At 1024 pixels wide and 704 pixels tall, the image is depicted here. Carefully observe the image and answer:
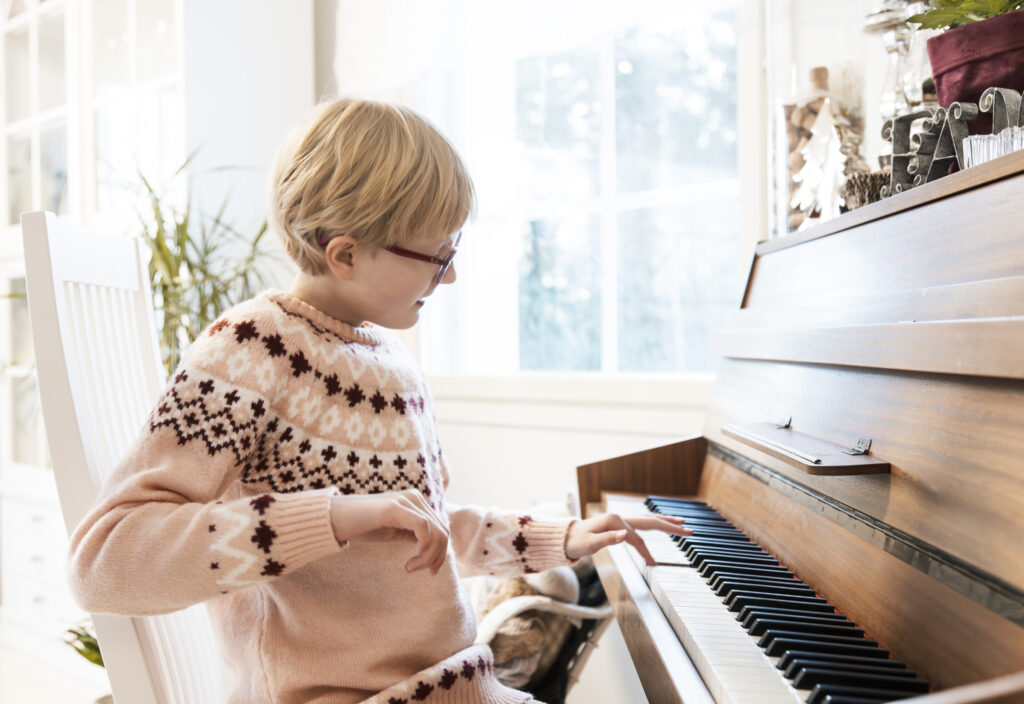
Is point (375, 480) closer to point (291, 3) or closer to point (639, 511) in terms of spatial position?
point (639, 511)

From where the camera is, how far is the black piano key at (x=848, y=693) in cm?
63

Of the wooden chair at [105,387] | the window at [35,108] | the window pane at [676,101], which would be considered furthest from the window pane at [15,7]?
the wooden chair at [105,387]

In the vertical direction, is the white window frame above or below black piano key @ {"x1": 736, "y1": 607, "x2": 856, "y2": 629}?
above

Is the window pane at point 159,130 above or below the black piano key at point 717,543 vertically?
above

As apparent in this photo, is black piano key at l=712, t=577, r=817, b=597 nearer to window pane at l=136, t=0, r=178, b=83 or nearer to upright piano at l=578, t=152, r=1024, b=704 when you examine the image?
upright piano at l=578, t=152, r=1024, b=704

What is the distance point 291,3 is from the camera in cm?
296

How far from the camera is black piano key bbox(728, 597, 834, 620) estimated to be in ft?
2.78

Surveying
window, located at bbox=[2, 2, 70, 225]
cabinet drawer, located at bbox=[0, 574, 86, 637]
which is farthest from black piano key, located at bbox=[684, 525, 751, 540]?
window, located at bbox=[2, 2, 70, 225]

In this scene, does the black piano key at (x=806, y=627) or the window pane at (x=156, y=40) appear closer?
the black piano key at (x=806, y=627)

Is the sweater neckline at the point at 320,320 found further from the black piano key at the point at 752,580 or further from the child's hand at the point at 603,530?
the black piano key at the point at 752,580

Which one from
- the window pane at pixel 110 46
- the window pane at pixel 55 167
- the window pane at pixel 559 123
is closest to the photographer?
the window pane at pixel 559 123

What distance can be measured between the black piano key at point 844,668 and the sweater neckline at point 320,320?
0.63 metres

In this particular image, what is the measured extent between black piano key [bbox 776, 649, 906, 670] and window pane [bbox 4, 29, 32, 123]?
356 cm

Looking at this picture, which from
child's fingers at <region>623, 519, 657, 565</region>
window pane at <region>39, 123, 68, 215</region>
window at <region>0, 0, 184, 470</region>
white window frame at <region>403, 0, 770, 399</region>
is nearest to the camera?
child's fingers at <region>623, 519, 657, 565</region>
